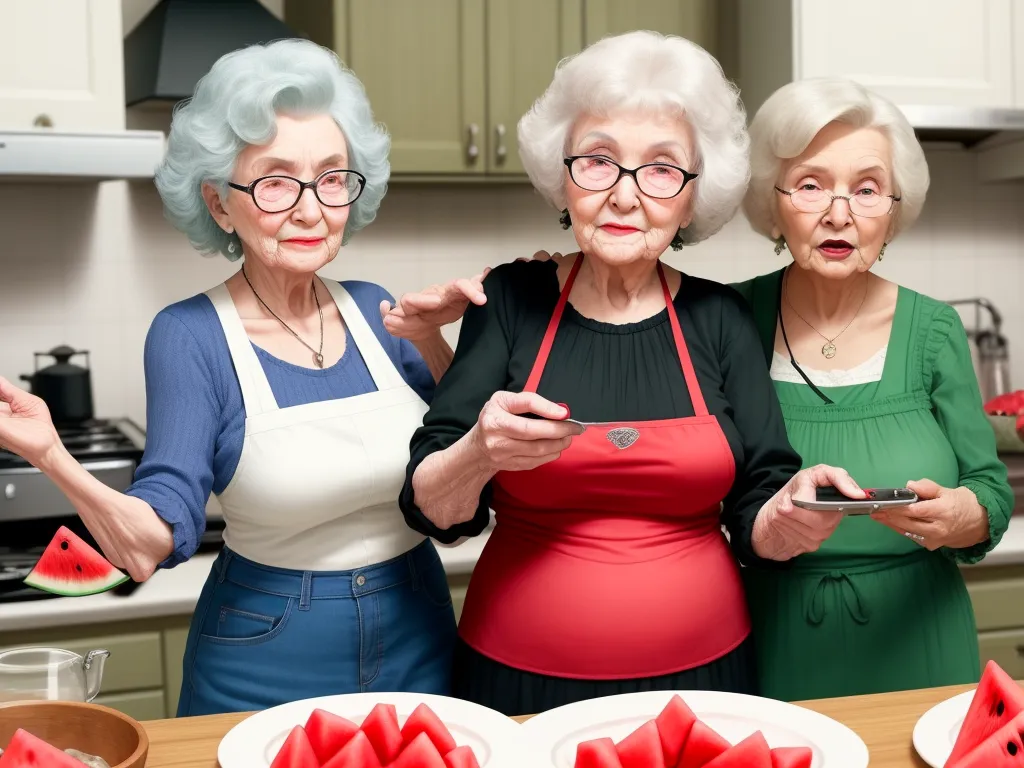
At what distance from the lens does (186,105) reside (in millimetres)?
1515

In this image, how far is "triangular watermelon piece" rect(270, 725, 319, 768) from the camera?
91 cm

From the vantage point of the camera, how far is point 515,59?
8.03 feet

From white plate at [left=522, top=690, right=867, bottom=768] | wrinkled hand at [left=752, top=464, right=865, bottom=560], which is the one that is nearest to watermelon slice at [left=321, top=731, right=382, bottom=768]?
white plate at [left=522, top=690, right=867, bottom=768]

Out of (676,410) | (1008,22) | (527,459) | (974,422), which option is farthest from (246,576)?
(1008,22)

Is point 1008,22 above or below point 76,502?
above

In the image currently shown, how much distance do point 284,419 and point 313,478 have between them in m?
0.08

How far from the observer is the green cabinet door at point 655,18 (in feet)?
8.18

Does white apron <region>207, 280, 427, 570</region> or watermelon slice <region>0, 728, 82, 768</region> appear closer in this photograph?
watermelon slice <region>0, 728, 82, 768</region>

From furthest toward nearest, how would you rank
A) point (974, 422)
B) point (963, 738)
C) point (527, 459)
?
1. point (974, 422)
2. point (527, 459)
3. point (963, 738)

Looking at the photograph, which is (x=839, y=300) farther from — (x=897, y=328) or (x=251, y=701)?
(x=251, y=701)

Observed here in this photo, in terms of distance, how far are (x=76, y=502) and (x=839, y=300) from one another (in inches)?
38.0

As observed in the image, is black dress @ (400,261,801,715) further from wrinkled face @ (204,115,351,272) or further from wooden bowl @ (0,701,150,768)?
wooden bowl @ (0,701,150,768)

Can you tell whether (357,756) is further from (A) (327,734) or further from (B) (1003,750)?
(B) (1003,750)

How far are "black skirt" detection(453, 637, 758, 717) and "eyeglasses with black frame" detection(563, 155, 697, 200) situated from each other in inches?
21.3
